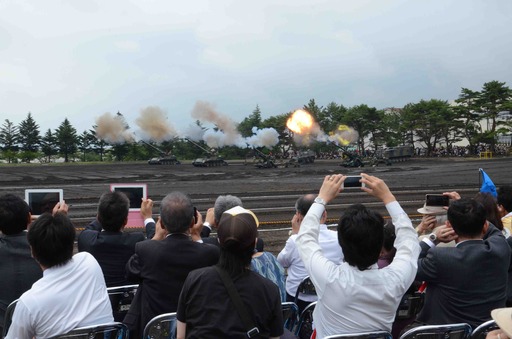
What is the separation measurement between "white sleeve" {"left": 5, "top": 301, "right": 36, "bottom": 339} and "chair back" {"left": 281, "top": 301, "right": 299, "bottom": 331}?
1.73 m

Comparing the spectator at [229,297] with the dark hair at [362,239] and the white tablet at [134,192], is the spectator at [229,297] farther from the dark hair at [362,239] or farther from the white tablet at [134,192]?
the white tablet at [134,192]

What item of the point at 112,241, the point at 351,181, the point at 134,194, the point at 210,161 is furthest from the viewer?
the point at 210,161

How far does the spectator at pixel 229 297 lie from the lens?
2.75 metres

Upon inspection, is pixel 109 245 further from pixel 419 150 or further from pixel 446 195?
pixel 419 150

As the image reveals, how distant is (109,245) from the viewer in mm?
4238

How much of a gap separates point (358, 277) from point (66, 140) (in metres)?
78.0

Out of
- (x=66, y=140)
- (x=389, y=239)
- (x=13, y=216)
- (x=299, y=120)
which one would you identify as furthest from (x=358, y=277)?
(x=66, y=140)

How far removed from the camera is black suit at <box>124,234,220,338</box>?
3500 millimetres

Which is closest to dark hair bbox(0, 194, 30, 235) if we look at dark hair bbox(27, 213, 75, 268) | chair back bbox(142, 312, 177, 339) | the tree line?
dark hair bbox(27, 213, 75, 268)

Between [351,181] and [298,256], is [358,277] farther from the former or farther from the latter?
[298,256]

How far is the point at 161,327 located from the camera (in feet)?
10.5

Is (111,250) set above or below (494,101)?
below

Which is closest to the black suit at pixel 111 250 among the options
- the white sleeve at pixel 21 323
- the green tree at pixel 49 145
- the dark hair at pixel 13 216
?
the dark hair at pixel 13 216

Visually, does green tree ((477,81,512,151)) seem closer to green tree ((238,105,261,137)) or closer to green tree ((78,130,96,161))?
green tree ((238,105,261,137))
